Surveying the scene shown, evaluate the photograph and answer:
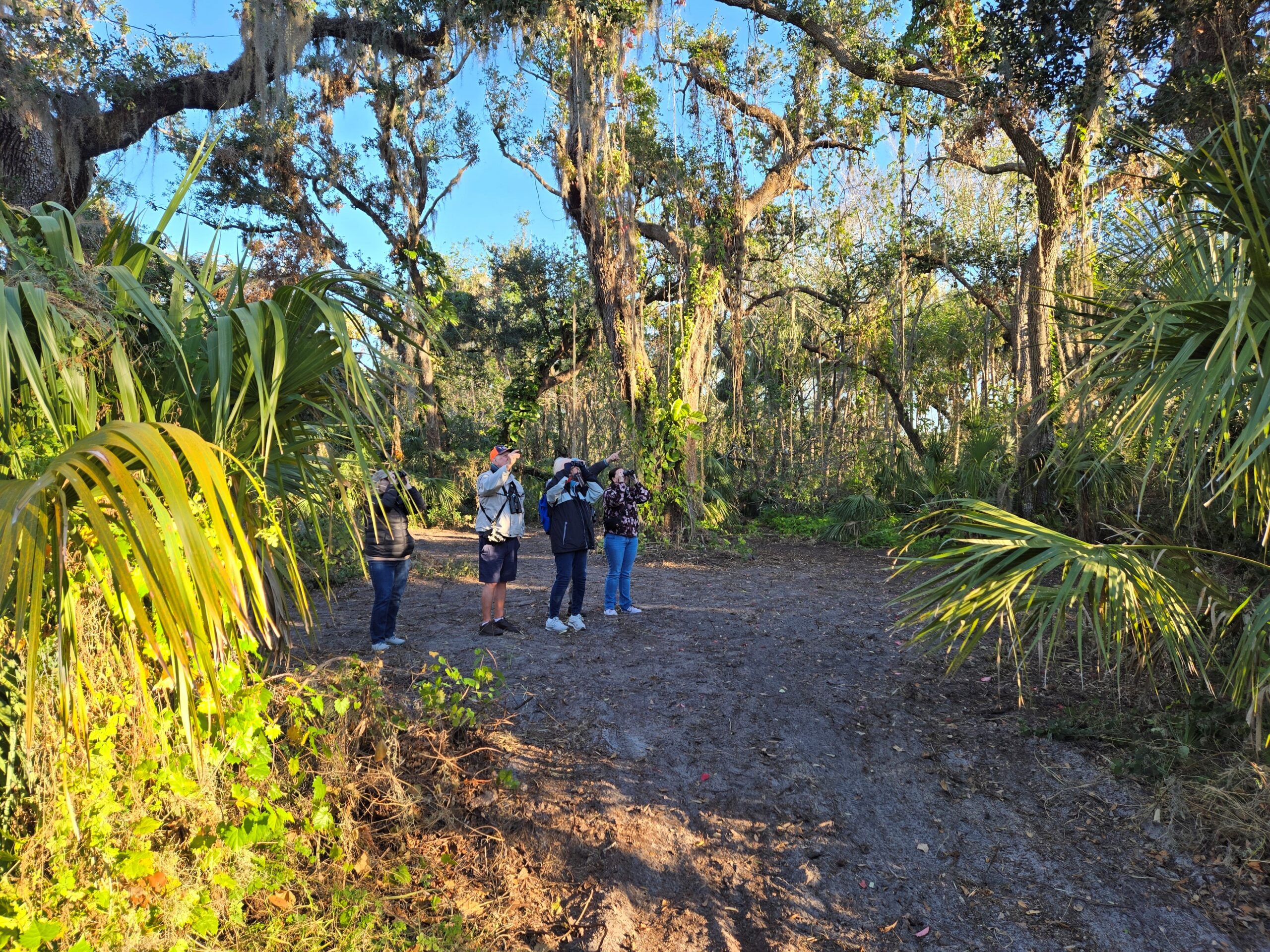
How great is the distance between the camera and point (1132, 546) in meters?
3.45

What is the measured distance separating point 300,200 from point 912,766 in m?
17.6

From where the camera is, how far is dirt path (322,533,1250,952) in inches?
128

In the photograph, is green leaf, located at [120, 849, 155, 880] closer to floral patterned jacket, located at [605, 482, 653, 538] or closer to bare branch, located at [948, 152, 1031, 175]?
floral patterned jacket, located at [605, 482, 653, 538]

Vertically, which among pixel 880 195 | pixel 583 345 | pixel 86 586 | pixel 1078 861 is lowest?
pixel 1078 861

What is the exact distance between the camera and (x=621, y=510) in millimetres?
7035

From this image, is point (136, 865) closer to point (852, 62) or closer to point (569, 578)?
point (569, 578)

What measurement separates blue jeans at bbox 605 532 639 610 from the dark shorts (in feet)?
3.37

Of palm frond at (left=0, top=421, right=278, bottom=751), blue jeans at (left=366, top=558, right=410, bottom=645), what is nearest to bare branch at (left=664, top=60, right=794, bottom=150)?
blue jeans at (left=366, top=558, right=410, bottom=645)

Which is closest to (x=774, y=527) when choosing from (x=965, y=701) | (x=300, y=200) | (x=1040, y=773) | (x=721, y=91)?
(x=721, y=91)

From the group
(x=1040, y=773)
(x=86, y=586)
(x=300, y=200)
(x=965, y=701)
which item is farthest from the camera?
(x=300, y=200)

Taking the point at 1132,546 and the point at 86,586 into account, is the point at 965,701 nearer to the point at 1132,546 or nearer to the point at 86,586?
the point at 1132,546

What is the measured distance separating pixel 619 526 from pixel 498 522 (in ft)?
4.35

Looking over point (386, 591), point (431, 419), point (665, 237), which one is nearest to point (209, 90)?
point (665, 237)

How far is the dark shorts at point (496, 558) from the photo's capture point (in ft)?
20.5
